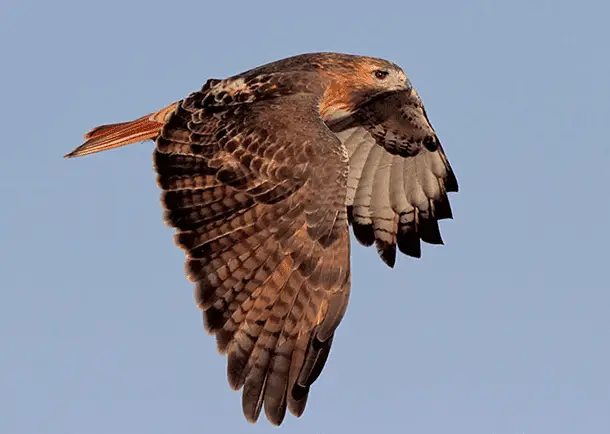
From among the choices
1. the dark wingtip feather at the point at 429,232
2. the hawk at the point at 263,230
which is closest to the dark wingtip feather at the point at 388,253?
the dark wingtip feather at the point at 429,232

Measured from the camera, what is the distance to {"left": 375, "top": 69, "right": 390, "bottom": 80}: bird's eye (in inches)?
462

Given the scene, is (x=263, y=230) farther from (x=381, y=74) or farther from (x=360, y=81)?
(x=381, y=74)

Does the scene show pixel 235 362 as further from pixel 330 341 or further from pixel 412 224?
pixel 412 224

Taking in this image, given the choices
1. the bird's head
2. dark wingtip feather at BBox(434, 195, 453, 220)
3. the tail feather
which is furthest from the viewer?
dark wingtip feather at BBox(434, 195, 453, 220)

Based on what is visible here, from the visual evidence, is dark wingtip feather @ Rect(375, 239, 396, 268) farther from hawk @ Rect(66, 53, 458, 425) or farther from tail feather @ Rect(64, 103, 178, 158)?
tail feather @ Rect(64, 103, 178, 158)

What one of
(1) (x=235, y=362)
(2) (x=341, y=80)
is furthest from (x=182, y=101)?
(1) (x=235, y=362)

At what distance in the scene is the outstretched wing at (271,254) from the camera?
962 centimetres

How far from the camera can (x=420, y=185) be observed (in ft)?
39.8

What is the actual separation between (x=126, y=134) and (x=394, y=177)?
2.35 m

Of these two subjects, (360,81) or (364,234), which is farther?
(364,234)

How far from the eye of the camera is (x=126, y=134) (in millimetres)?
11273

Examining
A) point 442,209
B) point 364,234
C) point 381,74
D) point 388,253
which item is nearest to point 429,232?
point 442,209

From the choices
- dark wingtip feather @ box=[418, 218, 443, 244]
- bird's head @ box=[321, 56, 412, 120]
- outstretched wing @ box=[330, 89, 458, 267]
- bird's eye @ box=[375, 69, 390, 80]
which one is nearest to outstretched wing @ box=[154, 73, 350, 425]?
bird's head @ box=[321, 56, 412, 120]

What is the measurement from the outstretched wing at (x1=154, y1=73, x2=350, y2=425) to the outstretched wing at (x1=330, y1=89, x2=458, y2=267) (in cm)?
222
